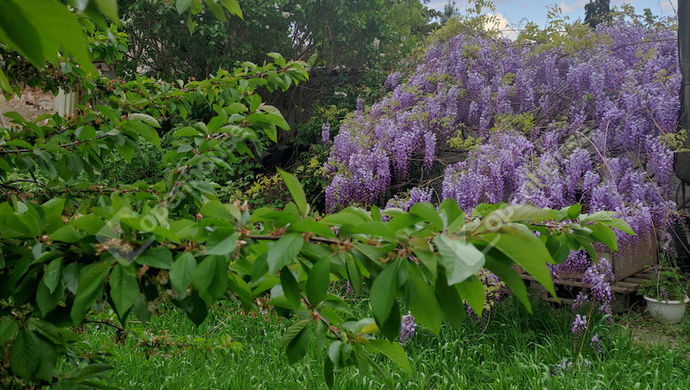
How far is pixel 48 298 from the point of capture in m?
0.75

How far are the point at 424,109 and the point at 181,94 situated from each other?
343 cm

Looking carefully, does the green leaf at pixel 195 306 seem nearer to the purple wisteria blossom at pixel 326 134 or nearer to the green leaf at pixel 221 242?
the green leaf at pixel 221 242

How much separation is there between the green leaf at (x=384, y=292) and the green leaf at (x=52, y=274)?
0.45 metres

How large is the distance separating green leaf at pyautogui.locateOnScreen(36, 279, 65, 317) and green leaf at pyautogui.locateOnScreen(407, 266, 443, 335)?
1.63ft

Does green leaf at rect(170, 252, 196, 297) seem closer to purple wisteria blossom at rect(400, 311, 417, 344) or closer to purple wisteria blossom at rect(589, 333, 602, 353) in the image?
purple wisteria blossom at rect(400, 311, 417, 344)

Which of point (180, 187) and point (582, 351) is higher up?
point (180, 187)

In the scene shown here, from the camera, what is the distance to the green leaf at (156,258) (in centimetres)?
69

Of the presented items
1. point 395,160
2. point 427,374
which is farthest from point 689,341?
point 395,160

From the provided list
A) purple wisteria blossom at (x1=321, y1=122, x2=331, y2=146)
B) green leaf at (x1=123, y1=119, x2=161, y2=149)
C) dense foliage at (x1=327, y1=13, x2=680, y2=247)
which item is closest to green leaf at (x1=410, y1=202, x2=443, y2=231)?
green leaf at (x1=123, y1=119, x2=161, y2=149)

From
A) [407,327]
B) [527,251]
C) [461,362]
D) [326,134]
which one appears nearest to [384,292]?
[527,251]

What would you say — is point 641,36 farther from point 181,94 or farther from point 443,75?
point 181,94

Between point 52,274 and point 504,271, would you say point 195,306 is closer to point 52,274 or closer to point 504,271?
point 52,274

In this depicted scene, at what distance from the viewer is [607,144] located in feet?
13.8

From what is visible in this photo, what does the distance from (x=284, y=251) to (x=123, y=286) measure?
23 cm
